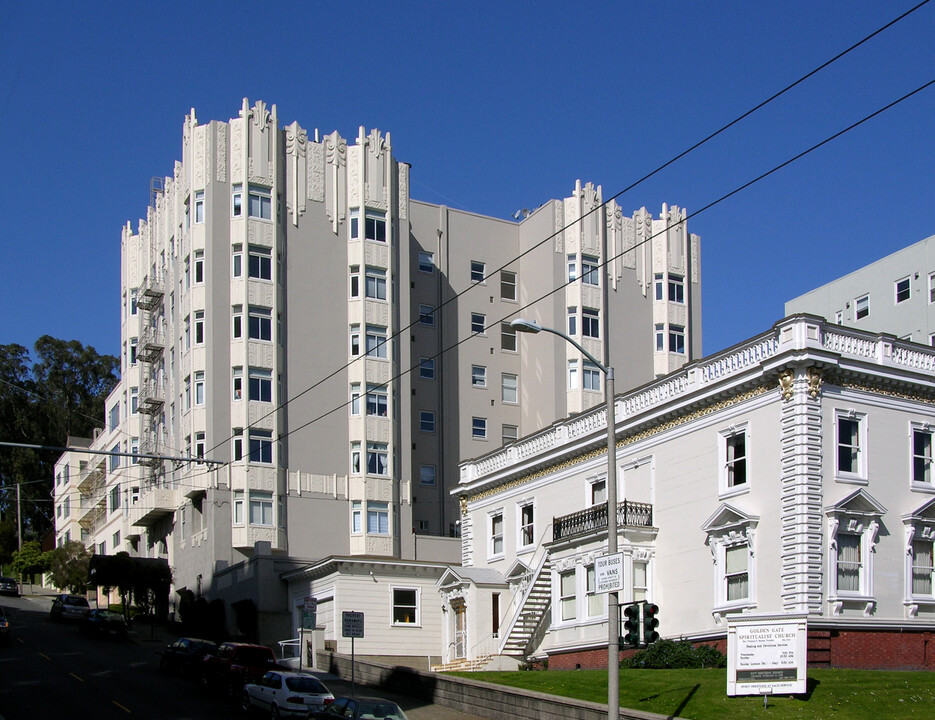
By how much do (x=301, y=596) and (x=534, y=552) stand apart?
42.4ft

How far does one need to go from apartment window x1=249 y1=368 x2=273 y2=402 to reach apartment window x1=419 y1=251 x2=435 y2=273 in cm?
1408

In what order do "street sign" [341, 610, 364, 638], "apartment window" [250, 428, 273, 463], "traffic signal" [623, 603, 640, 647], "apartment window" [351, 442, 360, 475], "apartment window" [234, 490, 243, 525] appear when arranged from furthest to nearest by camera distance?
"apartment window" [351, 442, 360, 475] < "apartment window" [250, 428, 273, 463] < "apartment window" [234, 490, 243, 525] < "street sign" [341, 610, 364, 638] < "traffic signal" [623, 603, 640, 647]

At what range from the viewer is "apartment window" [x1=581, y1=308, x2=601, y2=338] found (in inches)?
2731

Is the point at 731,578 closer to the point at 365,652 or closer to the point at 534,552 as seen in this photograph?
the point at 534,552

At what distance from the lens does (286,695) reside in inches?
1249

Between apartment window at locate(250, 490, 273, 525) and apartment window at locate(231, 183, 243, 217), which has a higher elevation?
apartment window at locate(231, 183, 243, 217)

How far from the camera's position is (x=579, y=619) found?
41.0 m

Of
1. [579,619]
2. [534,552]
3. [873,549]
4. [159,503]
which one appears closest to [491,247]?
[159,503]

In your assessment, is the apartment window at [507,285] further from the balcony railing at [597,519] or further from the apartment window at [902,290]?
the balcony railing at [597,519]

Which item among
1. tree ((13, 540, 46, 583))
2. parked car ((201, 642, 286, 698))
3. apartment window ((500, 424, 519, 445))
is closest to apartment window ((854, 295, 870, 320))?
apartment window ((500, 424, 519, 445))

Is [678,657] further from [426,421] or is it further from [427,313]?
[427,313]

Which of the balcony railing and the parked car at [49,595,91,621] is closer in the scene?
the balcony railing

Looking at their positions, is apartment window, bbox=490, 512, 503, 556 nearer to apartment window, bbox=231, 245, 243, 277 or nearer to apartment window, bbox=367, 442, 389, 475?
apartment window, bbox=367, 442, 389, 475

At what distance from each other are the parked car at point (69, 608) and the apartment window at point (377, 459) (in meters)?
15.8
